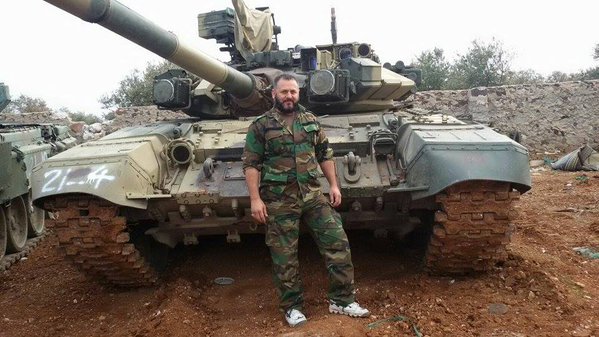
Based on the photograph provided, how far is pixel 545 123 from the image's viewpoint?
14406 mm

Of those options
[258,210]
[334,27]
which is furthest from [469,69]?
[258,210]

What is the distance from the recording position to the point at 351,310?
14.9 ft

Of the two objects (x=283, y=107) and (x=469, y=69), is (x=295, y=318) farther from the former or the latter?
(x=469, y=69)

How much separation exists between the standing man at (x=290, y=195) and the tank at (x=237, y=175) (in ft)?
2.01

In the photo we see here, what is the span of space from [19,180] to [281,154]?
16.7 feet

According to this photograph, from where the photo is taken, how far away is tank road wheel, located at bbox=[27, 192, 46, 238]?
897cm

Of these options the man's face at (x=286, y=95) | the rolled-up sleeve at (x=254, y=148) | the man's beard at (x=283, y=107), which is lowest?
the rolled-up sleeve at (x=254, y=148)

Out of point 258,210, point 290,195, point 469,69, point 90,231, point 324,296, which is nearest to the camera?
point 258,210

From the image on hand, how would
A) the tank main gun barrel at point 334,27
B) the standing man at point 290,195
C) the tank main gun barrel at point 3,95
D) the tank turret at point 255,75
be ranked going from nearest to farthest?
the standing man at point 290,195
the tank turret at point 255,75
the tank main gun barrel at point 3,95
the tank main gun barrel at point 334,27

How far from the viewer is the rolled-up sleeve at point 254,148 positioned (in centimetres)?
447

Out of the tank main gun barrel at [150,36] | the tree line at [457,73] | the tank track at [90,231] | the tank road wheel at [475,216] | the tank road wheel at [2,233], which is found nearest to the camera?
the tank main gun barrel at [150,36]

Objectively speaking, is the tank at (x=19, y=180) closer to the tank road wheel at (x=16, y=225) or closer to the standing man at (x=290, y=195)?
the tank road wheel at (x=16, y=225)

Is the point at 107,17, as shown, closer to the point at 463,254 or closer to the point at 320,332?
the point at 320,332

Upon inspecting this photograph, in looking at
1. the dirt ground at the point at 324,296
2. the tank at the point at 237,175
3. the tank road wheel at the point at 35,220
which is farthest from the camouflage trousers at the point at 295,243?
the tank road wheel at the point at 35,220
